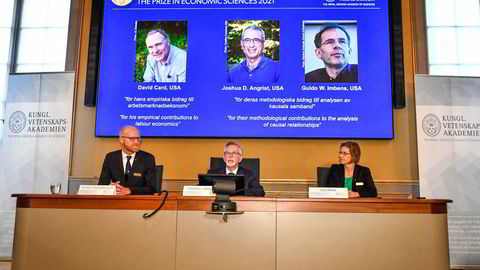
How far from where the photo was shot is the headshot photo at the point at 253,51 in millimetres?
4711

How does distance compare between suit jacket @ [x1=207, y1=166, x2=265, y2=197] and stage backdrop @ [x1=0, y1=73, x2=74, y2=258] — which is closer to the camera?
suit jacket @ [x1=207, y1=166, x2=265, y2=197]

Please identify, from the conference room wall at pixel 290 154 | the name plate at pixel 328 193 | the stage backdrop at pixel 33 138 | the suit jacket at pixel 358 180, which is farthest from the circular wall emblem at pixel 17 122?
the name plate at pixel 328 193

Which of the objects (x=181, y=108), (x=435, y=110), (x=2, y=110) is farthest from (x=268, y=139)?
(x=2, y=110)

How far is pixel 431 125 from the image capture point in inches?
181

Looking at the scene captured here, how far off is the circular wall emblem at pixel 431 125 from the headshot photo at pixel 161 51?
2583 millimetres

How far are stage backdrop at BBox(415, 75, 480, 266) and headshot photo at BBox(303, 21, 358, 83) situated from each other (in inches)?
29.0

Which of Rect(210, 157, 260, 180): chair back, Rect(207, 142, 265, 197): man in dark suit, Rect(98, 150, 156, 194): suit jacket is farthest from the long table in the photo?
Rect(210, 157, 260, 180): chair back

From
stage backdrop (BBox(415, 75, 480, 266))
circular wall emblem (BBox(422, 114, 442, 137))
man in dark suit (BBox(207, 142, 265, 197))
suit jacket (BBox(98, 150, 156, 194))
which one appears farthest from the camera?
circular wall emblem (BBox(422, 114, 442, 137))

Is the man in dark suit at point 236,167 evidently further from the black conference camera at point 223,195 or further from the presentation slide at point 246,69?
the black conference camera at point 223,195

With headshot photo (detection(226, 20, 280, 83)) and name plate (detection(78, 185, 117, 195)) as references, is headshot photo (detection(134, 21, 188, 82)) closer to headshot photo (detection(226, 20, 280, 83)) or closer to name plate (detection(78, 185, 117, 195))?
headshot photo (detection(226, 20, 280, 83))

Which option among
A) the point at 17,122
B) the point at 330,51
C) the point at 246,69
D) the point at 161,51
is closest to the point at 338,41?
the point at 330,51

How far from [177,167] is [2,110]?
7.37ft

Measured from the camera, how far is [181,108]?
15.4 feet

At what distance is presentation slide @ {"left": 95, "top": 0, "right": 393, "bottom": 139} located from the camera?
464 cm
